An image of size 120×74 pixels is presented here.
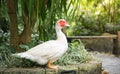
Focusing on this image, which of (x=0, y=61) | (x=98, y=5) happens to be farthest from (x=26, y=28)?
(x=98, y=5)

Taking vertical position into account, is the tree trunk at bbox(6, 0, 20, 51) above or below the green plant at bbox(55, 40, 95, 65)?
above

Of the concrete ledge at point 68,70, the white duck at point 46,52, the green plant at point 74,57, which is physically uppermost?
the white duck at point 46,52

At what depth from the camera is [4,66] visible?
476 centimetres

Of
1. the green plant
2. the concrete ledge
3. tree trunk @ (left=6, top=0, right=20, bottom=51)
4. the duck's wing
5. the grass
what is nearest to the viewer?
the duck's wing

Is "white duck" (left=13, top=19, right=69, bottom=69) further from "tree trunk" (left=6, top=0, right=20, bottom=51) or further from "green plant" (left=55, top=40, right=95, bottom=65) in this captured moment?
"tree trunk" (left=6, top=0, right=20, bottom=51)

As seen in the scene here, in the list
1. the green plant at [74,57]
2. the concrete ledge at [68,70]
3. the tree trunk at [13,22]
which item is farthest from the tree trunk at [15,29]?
the concrete ledge at [68,70]

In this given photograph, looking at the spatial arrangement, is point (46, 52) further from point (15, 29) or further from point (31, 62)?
point (15, 29)

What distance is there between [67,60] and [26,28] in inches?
33.7

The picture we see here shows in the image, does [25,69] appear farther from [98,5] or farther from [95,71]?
[98,5]

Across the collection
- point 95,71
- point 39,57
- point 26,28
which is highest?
point 26,28

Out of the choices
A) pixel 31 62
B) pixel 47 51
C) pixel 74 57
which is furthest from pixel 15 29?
pixel 47 51

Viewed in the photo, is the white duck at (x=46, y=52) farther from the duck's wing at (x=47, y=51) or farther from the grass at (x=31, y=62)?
the grass at (x=31, y=62)

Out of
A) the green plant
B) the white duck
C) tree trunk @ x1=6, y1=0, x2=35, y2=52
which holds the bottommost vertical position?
the green plant

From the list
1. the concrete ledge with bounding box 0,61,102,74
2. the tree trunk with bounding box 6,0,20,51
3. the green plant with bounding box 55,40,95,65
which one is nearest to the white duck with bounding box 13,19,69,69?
the concrete ledge with bounding box 0,61,102,74
